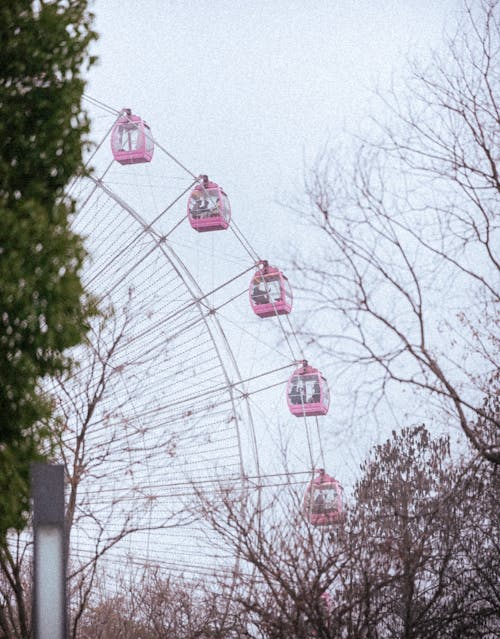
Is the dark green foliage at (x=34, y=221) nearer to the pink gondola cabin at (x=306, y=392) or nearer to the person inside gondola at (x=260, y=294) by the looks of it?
the person inside gondola at (x=260, y=294)

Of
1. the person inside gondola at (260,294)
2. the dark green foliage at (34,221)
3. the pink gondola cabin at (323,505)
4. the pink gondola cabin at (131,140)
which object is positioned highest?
the pink gondola cabin at (131,140)

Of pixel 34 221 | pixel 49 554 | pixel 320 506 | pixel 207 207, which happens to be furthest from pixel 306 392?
pixel 49 554

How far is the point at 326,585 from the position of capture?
8961 mm

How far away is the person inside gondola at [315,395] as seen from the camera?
20062 millimetres

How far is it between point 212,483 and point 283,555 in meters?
3.12

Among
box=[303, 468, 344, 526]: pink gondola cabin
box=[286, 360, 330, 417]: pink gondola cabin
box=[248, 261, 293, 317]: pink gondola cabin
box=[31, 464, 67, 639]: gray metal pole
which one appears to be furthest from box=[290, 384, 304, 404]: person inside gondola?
box=[31, 464, 67, 639]: gray metal pole

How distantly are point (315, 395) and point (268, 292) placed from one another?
232 cm

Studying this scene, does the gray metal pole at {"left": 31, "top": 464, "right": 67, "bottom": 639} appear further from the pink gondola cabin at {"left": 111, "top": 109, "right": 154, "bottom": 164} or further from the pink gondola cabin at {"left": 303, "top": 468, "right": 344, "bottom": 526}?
the pink gondola cabin at {"left": 111, "top": 109, "right": 154, "bottom": 164}

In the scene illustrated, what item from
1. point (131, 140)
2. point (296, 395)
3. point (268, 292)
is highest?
point (131, 140)

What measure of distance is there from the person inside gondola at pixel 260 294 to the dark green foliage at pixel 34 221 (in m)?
11.6

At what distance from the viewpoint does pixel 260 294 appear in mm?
19750

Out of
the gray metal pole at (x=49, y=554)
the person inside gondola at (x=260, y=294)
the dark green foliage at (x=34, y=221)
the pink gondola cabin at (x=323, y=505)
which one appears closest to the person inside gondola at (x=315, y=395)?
the person inside gondola at (x=260, y=294)

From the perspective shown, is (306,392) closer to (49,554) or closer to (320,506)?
(320,506)

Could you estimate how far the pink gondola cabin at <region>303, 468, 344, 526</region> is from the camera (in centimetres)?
1068
